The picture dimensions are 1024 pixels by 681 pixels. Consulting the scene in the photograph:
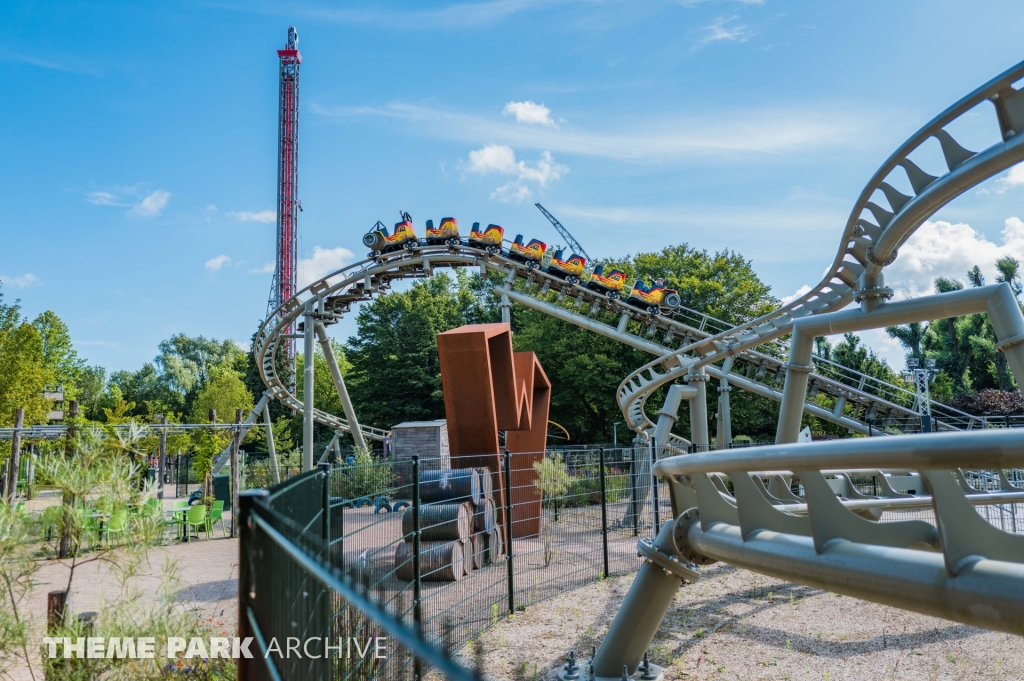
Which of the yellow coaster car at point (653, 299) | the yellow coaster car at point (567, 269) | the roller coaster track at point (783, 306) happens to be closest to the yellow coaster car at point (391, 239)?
the roller coaster track at point (783, 306)

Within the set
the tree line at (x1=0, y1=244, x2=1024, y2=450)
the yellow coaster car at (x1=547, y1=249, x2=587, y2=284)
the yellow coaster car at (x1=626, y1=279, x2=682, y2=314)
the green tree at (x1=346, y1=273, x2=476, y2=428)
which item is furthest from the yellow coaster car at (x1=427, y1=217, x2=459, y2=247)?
the green tree at (x1=346, y1=273, x2=476, y2=428)

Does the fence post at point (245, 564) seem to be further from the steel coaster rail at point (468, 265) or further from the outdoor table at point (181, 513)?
the steel coaster rail at point (468, 265)

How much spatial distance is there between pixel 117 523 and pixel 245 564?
439cm

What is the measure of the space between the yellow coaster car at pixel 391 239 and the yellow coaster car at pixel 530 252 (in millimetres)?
2863

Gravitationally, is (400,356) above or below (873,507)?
above

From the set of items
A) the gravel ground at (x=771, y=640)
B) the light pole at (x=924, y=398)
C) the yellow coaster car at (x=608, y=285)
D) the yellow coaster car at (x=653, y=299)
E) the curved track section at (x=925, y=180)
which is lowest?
the gravel ground at (x=771, y=640)

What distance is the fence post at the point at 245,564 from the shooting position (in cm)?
232

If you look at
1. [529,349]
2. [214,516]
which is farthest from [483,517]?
[529,349]

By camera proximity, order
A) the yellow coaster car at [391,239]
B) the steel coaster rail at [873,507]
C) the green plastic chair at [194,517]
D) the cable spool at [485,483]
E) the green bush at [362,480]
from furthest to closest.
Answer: the yellow coaster car at [391,239]
the green plastic chair at [194,517]
the cable spool at [485,483]
the green bush at [362,480]
the steel coaster rail at [873,507]

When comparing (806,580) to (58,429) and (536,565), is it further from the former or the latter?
(58,429)

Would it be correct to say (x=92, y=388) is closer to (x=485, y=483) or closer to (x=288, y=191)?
(x=288, y=191)

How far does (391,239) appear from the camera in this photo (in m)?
21.6

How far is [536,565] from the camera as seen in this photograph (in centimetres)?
1012

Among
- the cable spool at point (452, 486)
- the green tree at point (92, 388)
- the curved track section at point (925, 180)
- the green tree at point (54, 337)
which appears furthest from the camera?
the green tree at point (92, 388)
